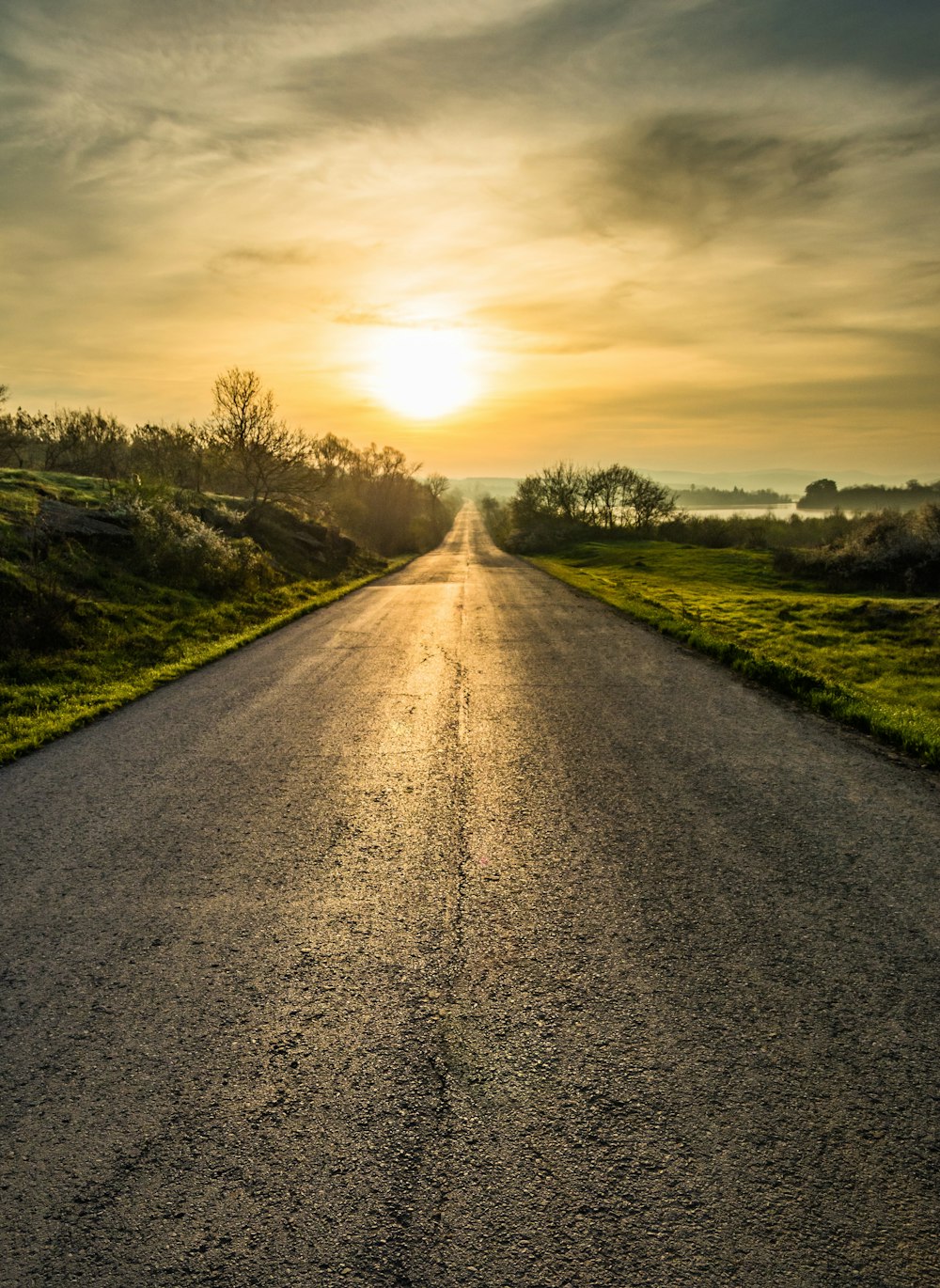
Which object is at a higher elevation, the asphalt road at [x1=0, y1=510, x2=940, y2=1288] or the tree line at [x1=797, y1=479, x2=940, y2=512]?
the tree line at [x1=797, y1=479, x2=940, y2=512]

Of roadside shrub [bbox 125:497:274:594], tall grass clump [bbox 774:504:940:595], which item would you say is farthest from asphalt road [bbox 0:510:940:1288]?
tall grass clump [bbox 774:504:940:595]

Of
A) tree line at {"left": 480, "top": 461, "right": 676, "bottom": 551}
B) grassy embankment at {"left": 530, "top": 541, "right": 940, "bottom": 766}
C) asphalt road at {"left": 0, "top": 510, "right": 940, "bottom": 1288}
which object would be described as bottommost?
asphalt road at {"left": 0, "top": 510, "right": 940, "bottom": 1288}

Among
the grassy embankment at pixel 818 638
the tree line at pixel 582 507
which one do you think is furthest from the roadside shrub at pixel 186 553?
the tree line at pixel 582 507

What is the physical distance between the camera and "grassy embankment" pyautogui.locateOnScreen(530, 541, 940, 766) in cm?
1042

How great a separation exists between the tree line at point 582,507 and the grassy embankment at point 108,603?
145 ft

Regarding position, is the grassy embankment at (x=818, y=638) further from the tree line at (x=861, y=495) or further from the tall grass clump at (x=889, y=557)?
the tree line at (x=861, y=495)

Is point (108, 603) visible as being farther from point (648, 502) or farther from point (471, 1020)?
point (648, 502)

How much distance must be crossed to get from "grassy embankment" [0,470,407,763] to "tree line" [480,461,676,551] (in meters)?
44.2

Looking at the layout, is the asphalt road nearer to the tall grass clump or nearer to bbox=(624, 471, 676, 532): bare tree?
the tall grass clump

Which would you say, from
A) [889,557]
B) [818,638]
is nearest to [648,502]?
[889,557]

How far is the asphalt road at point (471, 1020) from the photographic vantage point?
2.76 metres

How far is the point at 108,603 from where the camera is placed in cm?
1683

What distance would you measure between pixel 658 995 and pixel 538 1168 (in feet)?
4.53

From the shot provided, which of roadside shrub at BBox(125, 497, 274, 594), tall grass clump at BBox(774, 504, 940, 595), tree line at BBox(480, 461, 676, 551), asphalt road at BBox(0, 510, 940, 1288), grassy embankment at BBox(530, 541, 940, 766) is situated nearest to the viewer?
asphalt road at BBox(0, 510, 940, 1288)
